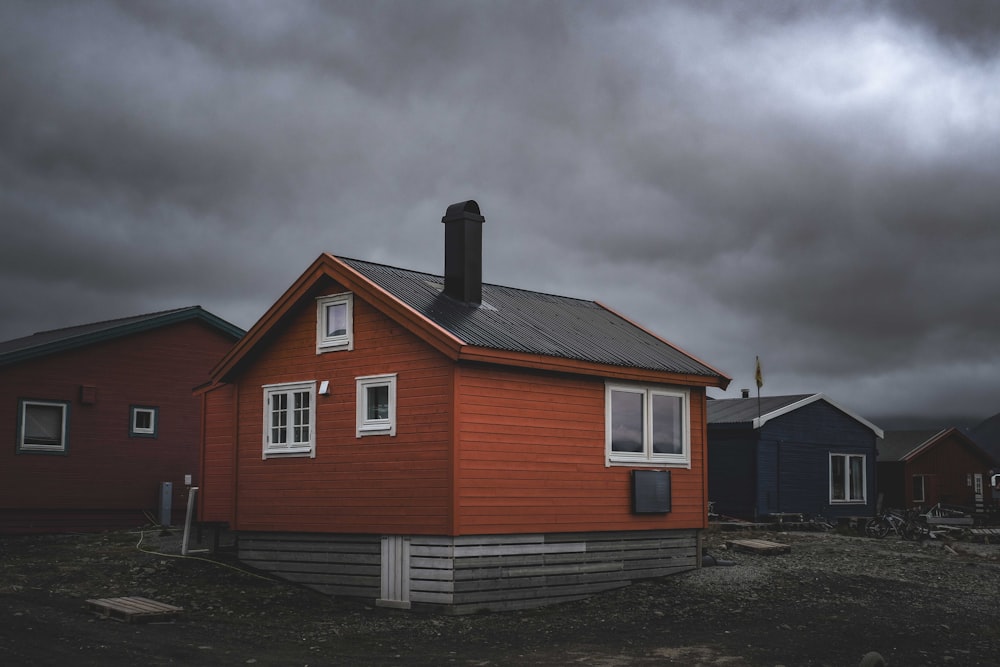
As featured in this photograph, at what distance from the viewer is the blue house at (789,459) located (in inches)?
1375

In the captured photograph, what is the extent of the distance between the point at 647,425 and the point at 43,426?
15685 mm

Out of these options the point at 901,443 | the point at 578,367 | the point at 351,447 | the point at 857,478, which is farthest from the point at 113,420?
the point at 901,443

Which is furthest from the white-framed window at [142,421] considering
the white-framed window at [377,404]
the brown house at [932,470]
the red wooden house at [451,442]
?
the brown house at [932,470]

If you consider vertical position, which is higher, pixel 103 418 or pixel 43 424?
pixel 103 418

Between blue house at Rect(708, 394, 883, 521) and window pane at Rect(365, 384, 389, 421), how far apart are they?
17942 mm

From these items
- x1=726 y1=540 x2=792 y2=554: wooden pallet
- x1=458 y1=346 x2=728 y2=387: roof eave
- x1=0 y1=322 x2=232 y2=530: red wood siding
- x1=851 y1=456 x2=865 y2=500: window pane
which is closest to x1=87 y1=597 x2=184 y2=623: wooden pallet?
x1=458 y1=346 x2=728 y2=387: roof eave

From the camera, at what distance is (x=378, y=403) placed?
19531 millimetres

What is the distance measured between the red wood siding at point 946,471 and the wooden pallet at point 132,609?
3767 cm

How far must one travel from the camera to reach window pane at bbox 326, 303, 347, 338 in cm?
2036

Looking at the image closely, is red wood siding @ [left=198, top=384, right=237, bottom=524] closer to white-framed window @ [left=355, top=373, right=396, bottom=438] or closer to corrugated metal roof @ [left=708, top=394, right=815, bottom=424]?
white-framed window @ [left=355, top=373, right=396, bottom=438]

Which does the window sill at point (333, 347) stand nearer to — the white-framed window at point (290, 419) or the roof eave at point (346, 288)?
the white-framed window at point (290, 419)

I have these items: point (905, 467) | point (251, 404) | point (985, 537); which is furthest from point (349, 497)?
point (905, 467)

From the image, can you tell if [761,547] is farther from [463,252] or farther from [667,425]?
[463,252]

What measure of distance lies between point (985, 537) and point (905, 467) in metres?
14.4
